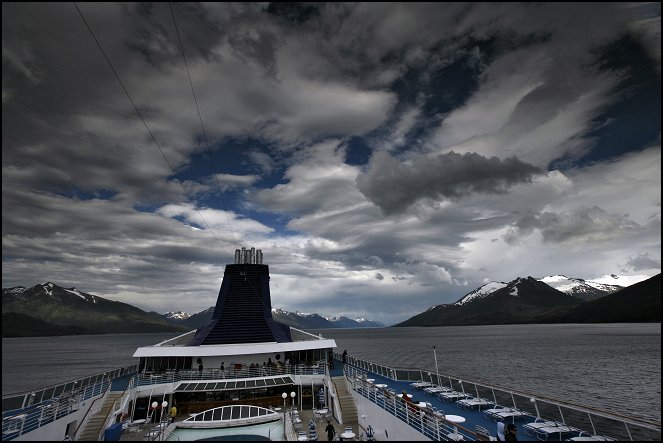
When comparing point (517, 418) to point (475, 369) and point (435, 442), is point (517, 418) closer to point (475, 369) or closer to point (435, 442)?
point (435, 442)

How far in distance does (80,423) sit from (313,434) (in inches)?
551

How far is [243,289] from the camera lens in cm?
3550

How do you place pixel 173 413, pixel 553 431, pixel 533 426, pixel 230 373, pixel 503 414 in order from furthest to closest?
pixel 230 373
pixel 173 413
pixel 503 414
pixel 533 426
pixel 553 431

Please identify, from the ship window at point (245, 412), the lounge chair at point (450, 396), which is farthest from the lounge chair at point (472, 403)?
the ship window at point (245, 412)

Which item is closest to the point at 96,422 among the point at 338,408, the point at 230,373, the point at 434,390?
the point at 230,373

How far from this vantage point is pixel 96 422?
70.1ft

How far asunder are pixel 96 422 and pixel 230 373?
29.9 feet

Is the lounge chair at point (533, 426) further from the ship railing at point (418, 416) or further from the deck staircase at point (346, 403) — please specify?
the deck staircase at point (346, 403)

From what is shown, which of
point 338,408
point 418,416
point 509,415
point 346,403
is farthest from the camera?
point 346,403

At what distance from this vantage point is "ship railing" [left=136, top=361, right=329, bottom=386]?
26.7m

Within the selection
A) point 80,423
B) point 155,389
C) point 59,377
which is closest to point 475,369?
point 155,389

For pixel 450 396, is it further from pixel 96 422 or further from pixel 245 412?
pixel 96 422

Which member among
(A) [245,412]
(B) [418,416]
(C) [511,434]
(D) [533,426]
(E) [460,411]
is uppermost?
(C) [511,434]

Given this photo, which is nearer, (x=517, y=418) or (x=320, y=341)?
(x=517, y=418)
